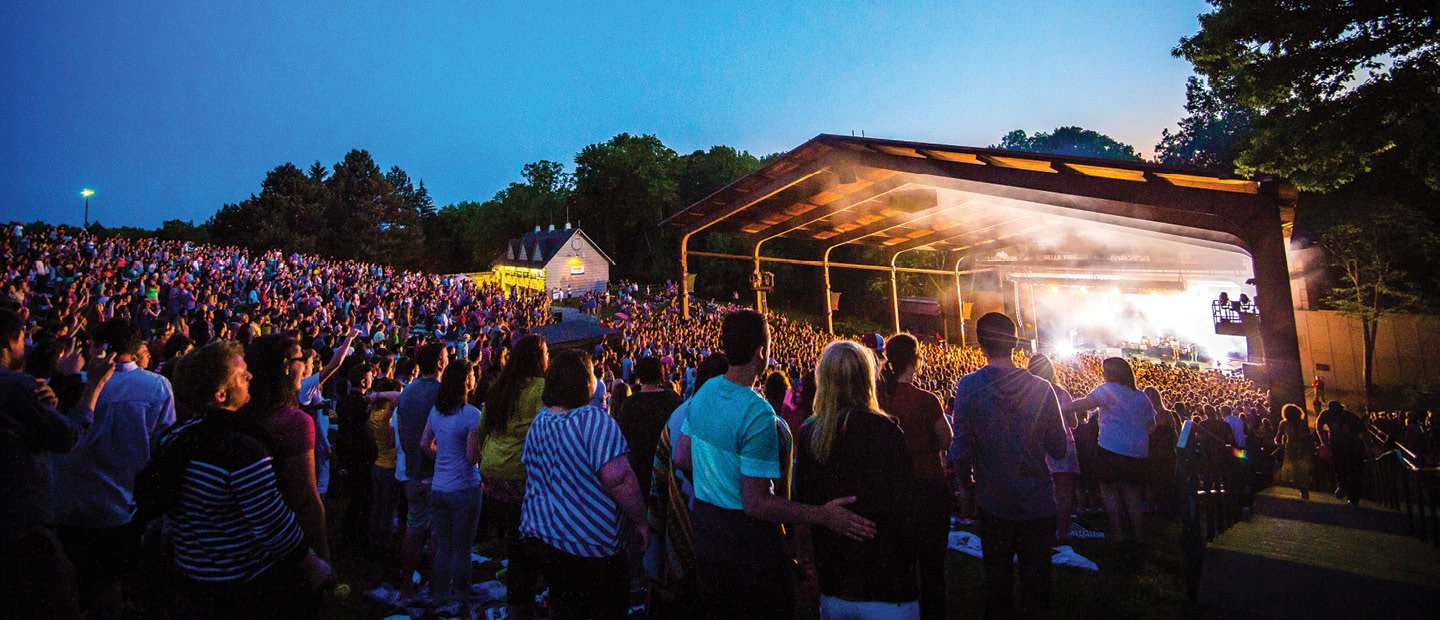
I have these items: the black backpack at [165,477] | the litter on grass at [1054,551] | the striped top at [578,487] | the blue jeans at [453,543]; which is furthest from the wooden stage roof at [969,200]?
the black backpack at [165,477]

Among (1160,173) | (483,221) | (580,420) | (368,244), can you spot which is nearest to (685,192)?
(483,221)

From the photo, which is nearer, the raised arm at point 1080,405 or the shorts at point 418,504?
the shorts at point 418,504

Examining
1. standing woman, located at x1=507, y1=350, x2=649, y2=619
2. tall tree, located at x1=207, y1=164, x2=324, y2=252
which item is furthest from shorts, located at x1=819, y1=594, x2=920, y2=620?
tall tree, located at x1=207, y1=164, x2=324, y2=252

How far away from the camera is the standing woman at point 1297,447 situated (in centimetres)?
698

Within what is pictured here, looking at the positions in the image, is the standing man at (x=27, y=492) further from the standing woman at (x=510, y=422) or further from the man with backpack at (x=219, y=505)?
the standing woman at (x=510, y=422)

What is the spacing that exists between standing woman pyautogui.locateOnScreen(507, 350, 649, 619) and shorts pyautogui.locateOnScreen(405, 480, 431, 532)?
5.78ft

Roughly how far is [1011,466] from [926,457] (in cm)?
45

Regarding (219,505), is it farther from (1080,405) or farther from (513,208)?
(513,208)

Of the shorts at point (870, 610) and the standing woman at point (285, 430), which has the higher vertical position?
the standing woman at point (285, 430)

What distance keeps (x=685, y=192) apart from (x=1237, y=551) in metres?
51.3

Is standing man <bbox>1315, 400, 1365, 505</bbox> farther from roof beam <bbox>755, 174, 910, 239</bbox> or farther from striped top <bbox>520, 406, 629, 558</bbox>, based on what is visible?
striped top <bbox>520, 406, 629, 558</bbox>

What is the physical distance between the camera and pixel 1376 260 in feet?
57.0

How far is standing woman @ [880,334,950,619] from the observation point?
307cm

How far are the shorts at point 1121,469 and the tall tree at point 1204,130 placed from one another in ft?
121
